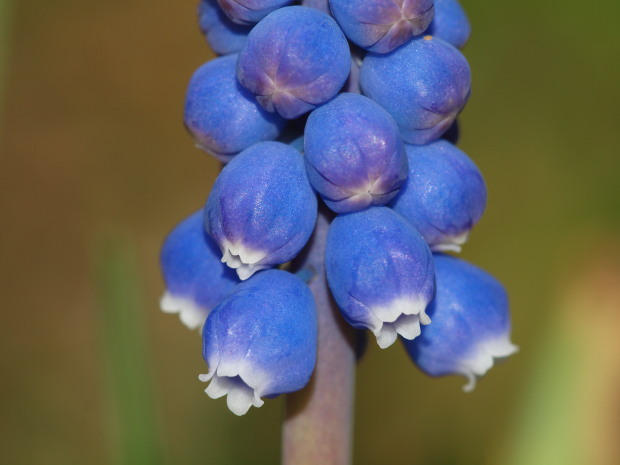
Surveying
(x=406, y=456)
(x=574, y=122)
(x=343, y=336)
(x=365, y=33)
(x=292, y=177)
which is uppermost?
(x=365, y=33)

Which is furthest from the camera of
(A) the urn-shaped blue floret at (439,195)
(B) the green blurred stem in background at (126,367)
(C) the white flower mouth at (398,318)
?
(B) the green blurred stem in background at (126,367)

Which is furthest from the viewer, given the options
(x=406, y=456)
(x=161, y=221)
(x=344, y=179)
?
(x=161, y=221)

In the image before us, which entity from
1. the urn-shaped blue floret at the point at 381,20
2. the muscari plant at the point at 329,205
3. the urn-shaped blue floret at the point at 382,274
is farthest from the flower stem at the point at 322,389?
the urn-shaped blue floret at the point at 381,20

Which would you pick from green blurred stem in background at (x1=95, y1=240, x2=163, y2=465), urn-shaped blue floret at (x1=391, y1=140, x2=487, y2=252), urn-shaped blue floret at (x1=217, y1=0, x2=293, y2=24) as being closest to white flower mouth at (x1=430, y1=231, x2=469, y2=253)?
urn-shaped blue floret at (x1=391, y1=140, x2=487, y2=252)

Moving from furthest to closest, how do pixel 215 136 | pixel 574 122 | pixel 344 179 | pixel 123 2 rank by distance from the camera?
1. pixel 123 2
2. pixel 574 122
3. pixel 215 136
4. pixel 344 179

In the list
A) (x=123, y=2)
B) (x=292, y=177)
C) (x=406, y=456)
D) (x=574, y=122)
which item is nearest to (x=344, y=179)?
(x=292, y=177)

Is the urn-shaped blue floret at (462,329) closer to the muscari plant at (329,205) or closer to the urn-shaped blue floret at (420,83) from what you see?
the muscari plant at (329,205)

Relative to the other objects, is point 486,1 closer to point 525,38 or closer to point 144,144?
point 525,38

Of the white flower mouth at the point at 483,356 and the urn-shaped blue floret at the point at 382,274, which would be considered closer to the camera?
the urn-shaped blue floret at the point at 382,274
